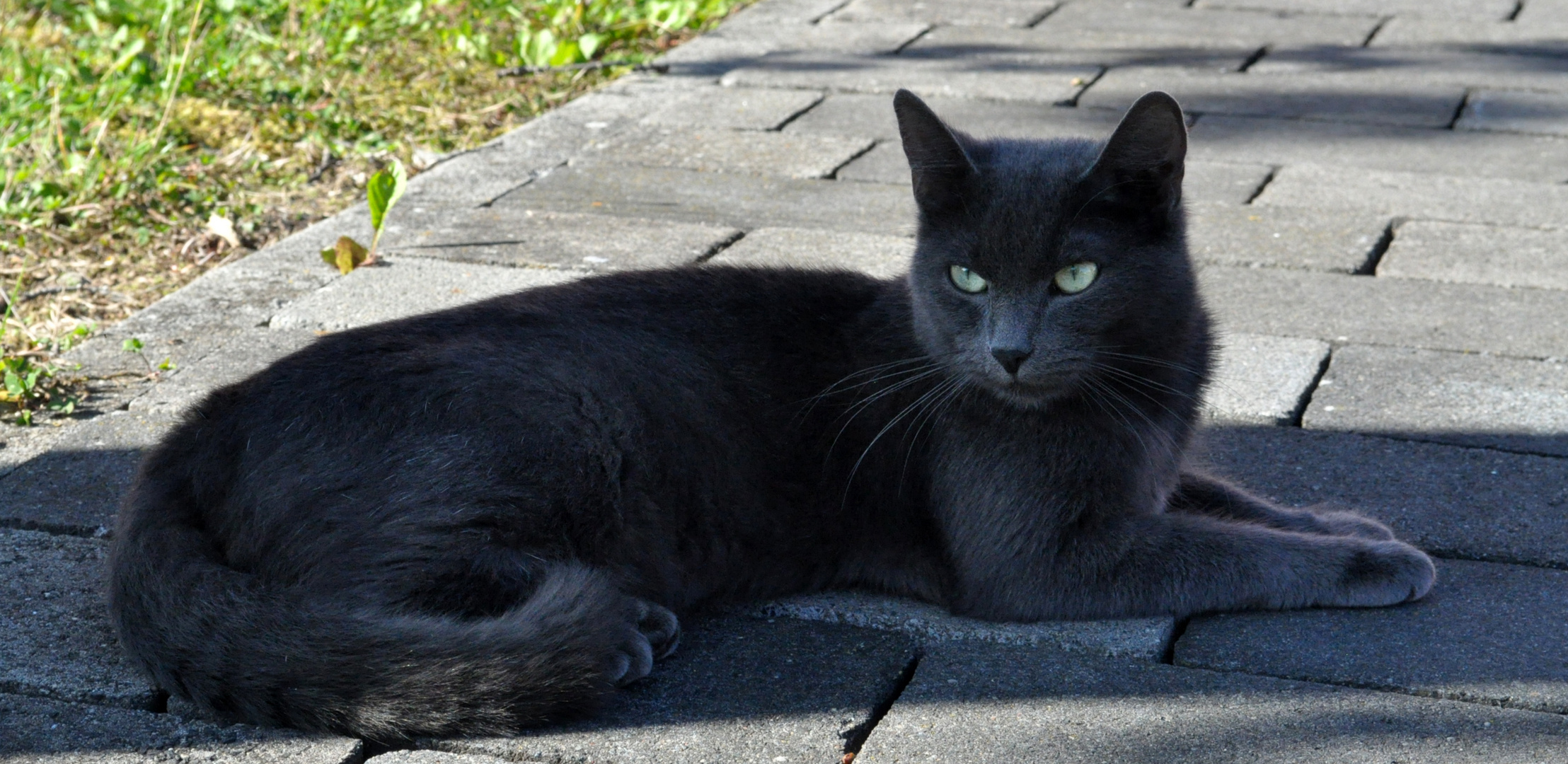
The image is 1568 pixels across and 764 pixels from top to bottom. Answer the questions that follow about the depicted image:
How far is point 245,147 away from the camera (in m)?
4.49

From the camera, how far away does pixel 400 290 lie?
3.45 metres

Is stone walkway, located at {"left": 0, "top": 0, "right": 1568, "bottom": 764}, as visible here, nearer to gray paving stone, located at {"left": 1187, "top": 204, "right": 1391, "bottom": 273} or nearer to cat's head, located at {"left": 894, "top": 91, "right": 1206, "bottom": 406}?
gray paving stone, located at {"left": 1187, "top": 204, "right": 1391, "bottom": 273}

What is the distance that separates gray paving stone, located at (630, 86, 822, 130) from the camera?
15.9 feet

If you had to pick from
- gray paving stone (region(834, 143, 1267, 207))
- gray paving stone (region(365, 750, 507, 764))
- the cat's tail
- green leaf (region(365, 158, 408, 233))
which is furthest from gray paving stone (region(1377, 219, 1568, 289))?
gray paving stone (region(365, 750, 507, 764))

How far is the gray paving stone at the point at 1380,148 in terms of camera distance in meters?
4.42

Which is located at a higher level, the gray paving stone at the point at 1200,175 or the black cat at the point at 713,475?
the black cat at the point at 713,475

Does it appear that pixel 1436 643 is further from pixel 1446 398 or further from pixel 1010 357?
pixel 1446 398

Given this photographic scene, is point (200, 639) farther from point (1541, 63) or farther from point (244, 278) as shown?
point (1541, 63)

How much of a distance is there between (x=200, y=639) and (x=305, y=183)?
2.70 meters

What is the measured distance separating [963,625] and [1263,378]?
44.5 inches

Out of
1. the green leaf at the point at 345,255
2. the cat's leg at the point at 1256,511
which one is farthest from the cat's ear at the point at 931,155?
the green leaf at the point at 345,255

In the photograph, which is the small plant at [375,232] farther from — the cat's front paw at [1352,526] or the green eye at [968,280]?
the cat's front paw at [1352,526]

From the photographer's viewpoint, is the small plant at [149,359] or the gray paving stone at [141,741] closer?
the gray paving stone at [141,741]

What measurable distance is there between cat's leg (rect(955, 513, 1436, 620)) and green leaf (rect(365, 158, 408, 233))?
1.96 meters
